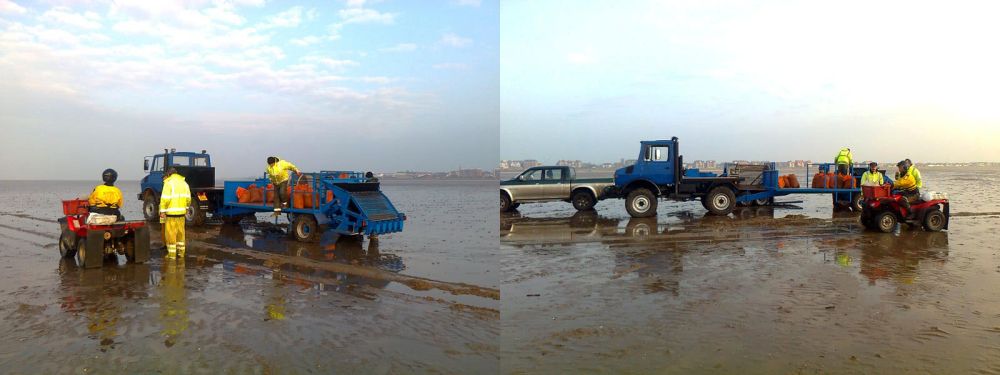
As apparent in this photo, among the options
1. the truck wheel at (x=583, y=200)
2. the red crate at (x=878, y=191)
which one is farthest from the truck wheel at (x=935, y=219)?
the truck wheel at (x=583, y=200)

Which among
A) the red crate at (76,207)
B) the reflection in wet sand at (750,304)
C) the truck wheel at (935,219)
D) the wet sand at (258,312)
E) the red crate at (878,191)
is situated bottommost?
the wet sand at (258,312)

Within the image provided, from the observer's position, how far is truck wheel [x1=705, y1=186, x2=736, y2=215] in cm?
1598

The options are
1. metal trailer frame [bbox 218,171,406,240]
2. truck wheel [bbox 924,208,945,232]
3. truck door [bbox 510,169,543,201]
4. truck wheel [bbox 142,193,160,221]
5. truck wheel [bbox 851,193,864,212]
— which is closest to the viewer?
metal trailer frame [bbox 218,171,406,240]

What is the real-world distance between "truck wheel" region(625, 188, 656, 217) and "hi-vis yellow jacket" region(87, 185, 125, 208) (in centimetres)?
1127

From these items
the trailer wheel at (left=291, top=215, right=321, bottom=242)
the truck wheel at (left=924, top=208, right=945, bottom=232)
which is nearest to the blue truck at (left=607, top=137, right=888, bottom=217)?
the truck wheel at (left=924, top=208, right=945, bottom=232)

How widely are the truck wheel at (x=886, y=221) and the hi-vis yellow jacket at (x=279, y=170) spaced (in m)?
11.9

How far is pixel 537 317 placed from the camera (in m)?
5.80

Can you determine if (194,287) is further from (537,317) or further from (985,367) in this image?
(985,367)

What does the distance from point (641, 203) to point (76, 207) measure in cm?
1222

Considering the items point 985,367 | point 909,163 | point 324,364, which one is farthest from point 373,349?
point 909,163

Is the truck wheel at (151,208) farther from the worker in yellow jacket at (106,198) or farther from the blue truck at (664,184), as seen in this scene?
the blue truck at (664,184)

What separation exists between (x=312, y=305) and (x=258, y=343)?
1.38m

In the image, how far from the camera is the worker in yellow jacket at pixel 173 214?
32.4ft

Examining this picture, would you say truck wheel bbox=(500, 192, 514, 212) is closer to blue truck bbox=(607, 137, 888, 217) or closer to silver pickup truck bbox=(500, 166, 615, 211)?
silver pickup truck bbox=(500, 166, 615, 211)
